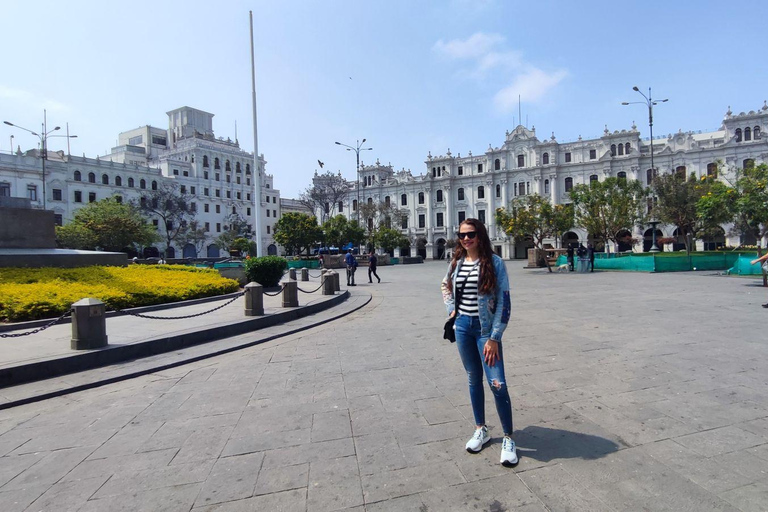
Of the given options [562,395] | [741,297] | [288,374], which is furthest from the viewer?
[741,297]

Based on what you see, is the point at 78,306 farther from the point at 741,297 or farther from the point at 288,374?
the point at 741,297

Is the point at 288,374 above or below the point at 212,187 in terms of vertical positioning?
below

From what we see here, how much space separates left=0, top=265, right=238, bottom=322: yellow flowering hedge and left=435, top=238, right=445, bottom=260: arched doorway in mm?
51453

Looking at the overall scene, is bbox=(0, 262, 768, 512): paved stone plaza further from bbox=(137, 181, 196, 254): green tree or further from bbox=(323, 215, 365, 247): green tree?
bbox=(137, 181, 196, 254): green tree

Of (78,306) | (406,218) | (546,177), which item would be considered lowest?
(78,306)

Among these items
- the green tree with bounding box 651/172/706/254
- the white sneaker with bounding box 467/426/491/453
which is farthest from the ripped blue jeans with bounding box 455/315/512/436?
the green tree with bounding box 651/172/706/254

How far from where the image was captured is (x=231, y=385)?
5.34 m

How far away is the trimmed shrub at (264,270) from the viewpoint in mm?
14719

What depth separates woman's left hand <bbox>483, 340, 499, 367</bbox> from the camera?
3094mm

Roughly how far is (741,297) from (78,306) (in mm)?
15158

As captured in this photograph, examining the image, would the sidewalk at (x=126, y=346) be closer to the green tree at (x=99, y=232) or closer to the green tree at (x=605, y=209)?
the green tree at (x=99, y=232)

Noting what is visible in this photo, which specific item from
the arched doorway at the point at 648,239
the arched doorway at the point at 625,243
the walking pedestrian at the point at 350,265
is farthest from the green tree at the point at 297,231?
the arched doorway at the point at 648,239

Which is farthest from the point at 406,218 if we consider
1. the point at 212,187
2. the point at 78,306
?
the point at 78,306

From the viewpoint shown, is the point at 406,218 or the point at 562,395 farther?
the point at 406,218
